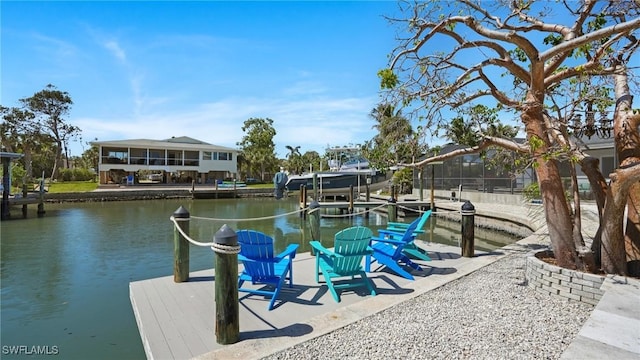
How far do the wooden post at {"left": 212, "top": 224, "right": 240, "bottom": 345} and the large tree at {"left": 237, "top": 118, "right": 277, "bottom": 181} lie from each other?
44780 mm

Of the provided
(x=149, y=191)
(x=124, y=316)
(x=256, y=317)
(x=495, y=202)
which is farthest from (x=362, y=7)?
(x=149, y=191)

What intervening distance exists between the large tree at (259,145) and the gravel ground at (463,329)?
4442 centimetres

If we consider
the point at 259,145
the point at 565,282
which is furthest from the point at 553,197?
the point at 259,145

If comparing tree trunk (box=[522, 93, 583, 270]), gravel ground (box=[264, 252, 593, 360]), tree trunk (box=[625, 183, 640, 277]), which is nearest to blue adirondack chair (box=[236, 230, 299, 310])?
gravel ground (box=[264, 252, 593, 360])

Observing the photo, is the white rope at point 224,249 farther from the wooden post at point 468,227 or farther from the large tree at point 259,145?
the large tree at point 259,145

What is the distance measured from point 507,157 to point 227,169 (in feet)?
128

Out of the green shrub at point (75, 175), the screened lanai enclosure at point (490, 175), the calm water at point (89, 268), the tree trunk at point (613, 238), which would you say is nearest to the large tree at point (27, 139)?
the green shrub at point (75, 175)

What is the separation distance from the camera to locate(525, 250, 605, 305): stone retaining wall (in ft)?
13.5

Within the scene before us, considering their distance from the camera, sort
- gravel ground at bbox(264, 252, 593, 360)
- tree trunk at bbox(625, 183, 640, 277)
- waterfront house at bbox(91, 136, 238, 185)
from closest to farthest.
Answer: gravel ground at bbox(264, 252, 593, 360)
tree trunk at bbox(625, 183, 640, 277)
waterfront house at bbox(91, 136, 238, 185)

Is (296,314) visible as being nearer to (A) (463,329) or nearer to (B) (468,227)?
(A) (463,329)

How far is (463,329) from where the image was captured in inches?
135

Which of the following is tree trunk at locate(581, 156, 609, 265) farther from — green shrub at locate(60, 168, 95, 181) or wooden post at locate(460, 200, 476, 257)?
green shrub at locate(60, 168, 95, 181)

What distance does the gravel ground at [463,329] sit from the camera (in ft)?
9.86

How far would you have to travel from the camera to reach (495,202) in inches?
749
